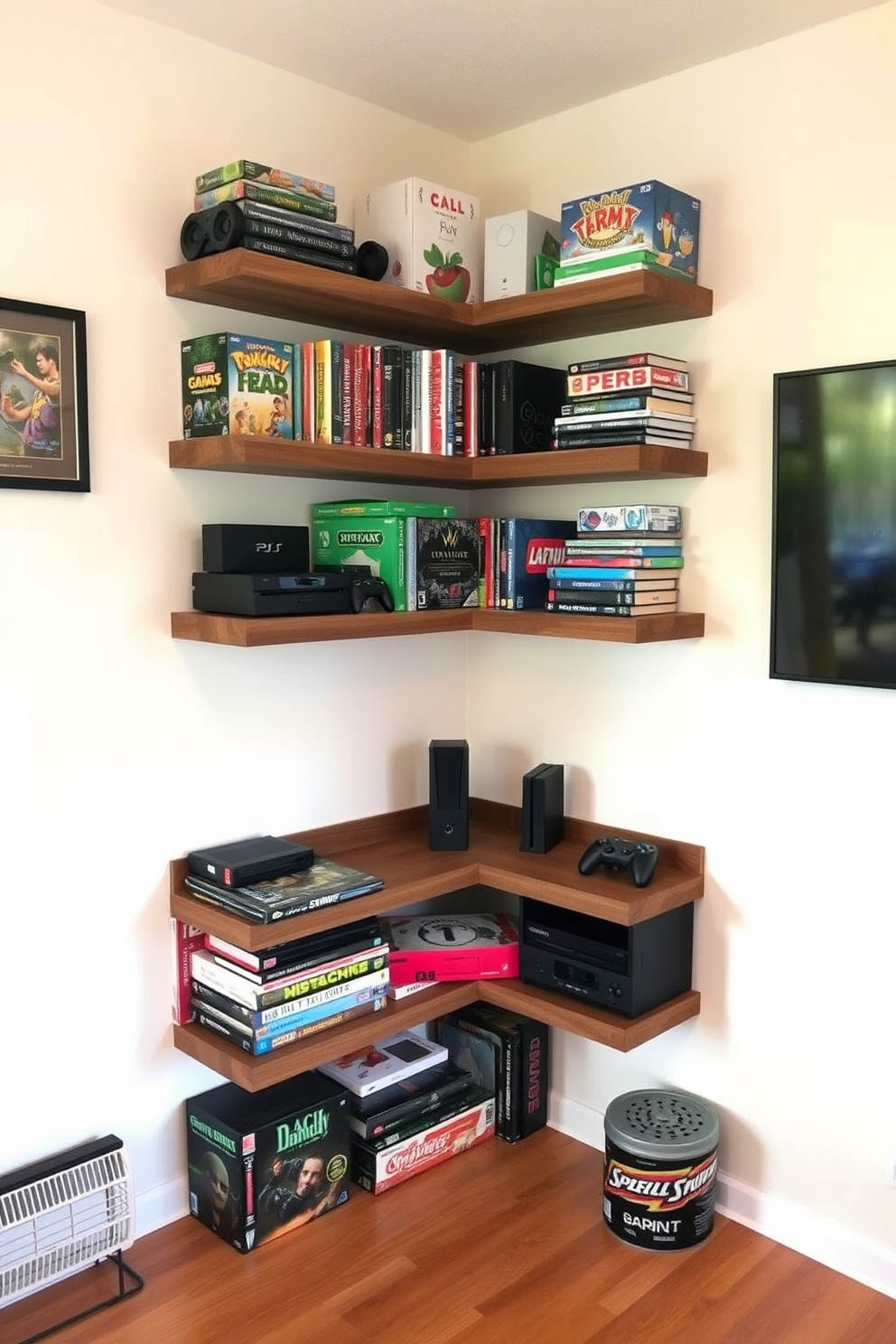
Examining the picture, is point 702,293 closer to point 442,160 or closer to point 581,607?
point 581,607

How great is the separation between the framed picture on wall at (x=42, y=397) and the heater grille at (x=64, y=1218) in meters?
1.34

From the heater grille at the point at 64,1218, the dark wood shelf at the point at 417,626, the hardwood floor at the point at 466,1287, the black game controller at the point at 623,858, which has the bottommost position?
the hardwood floor at the point at 466,1287

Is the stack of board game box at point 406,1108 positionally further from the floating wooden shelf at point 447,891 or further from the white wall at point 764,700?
the white wall at point 764,700

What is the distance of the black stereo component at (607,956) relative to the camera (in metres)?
2.37

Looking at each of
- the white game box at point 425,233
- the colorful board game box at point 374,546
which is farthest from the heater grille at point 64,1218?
the white game box at point 425,233

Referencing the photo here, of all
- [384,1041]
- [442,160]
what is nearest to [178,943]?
[384,1041]

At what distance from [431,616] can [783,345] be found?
0.95 m

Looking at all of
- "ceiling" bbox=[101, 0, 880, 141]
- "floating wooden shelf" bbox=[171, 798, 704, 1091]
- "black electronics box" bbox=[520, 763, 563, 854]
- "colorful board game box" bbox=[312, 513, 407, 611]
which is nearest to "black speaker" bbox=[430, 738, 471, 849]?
"floating wooden shelf" bbox=[171, 798, 704, 1091]

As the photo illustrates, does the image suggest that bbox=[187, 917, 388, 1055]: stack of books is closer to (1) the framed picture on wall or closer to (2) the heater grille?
(2) the heater grille

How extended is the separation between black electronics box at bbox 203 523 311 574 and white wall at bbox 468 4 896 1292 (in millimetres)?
768

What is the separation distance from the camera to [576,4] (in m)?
2.11

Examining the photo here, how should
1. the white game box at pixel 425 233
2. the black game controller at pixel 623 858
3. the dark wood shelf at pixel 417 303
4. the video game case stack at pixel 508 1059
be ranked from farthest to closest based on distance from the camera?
the video game case stack at pixel 508 1059 < the white game box at pixel 425 233 < the black game controller at pixel 623 858 < the dark wood shelf at pixel 417 303

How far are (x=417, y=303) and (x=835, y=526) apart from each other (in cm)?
102

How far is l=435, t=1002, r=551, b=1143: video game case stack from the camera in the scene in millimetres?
2754
